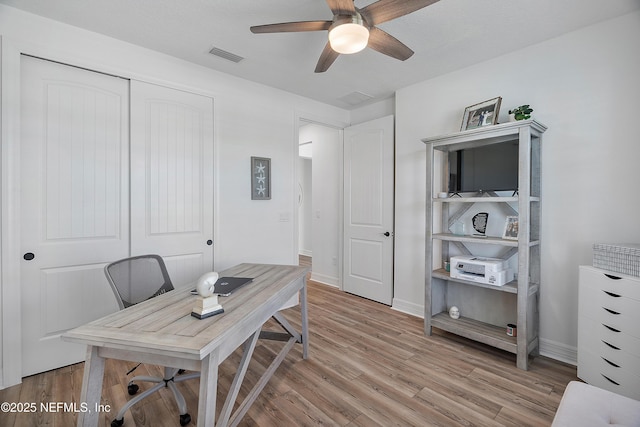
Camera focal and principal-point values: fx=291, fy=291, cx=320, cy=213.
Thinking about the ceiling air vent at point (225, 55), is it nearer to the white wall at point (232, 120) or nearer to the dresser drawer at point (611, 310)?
the white wall at point (232, 120)

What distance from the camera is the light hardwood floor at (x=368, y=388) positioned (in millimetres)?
1763

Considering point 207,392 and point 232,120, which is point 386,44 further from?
point 207,392

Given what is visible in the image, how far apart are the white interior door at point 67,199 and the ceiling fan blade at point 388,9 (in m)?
2.15

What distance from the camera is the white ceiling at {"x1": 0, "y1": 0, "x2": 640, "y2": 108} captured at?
2.03 metres

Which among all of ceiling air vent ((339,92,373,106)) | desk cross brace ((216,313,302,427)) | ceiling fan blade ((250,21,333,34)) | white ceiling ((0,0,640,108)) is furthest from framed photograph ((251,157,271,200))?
ceiling fan blade ((250,21,333,34))

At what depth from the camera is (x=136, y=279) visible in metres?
1.99

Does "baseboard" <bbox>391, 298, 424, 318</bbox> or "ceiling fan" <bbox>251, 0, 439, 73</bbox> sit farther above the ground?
"ceiling fan" <bbox>251, 0, 439, 73</bbox>

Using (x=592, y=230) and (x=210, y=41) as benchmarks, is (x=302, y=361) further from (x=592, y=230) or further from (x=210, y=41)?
(x=210, y=41)

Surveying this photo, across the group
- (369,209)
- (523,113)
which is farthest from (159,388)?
(523,113)

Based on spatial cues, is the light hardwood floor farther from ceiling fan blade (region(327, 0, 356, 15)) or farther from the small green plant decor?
ceiling fan blade (region(327, 0, 356, 15))

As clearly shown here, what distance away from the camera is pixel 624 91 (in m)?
2.15

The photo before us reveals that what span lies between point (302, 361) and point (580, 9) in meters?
3.34

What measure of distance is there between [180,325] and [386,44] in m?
2.07

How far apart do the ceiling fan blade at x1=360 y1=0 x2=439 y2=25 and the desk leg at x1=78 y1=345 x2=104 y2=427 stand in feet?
7.18
